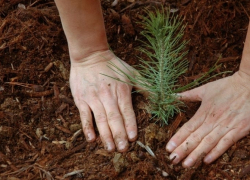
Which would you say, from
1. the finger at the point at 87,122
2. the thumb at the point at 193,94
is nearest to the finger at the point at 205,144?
the thumb at the point at 193,94

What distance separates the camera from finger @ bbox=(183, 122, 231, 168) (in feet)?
5.65

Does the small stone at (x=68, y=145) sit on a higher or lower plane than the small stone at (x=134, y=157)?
higher

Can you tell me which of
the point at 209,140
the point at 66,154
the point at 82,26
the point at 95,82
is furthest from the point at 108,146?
the point at 82,26

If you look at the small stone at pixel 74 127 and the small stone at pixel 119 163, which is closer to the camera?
the small stone at pixel 119 163

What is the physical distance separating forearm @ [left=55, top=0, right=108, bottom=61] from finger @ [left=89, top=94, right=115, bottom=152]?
239 millimetres

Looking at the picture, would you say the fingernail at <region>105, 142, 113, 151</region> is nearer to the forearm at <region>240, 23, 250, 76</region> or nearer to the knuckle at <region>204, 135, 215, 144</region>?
the knuckle at <region>204, 135, 215, 144</region>

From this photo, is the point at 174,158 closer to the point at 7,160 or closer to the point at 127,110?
the point at 127,110

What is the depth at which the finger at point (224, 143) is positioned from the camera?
1728 millimetres

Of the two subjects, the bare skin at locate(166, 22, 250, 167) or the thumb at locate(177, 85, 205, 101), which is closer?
the bare skin at locate(166, 22, 250, 167)

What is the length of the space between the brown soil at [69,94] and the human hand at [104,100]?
5cm

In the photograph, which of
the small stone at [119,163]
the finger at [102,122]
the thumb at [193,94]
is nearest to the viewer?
the small stone at [119,163]

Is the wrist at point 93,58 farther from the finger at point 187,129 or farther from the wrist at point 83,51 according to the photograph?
the finger at point 187,129

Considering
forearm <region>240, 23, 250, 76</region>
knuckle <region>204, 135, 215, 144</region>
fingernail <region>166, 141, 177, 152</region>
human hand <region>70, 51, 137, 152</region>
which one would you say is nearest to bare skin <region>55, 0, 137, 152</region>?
human hand <region>70, 51, 137, 152</region>

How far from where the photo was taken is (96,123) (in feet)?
6.15
